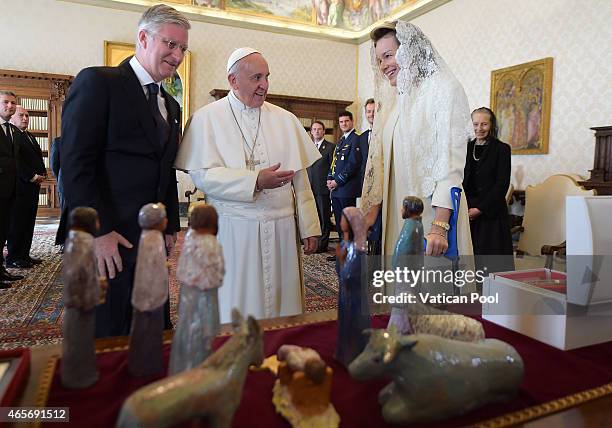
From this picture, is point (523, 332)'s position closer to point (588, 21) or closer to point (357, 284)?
point (357, 284)

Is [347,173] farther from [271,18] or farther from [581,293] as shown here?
[271,18]

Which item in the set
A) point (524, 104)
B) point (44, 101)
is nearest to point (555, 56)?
point (524, 104)

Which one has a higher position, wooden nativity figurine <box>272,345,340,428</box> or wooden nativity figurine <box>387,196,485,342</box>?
wooden nativity figurine <box>387,196,485,342</box>

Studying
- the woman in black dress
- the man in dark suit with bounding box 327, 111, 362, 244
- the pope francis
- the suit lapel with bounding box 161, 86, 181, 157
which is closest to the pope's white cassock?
the pope francis

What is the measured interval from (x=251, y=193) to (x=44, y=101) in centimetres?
957

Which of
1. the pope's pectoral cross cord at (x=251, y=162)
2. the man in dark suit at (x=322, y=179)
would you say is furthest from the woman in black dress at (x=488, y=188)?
the man in dark suit at (x=322, y=179)

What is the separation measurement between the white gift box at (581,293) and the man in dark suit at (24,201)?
6.32 meters

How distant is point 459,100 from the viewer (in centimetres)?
211

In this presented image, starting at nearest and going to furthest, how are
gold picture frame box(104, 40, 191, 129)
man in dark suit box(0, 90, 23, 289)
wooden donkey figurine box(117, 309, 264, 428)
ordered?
wooden donkey figurine box(117, 309, 264, 428)
man in dark suit box(0, 90, 23, 289)
gold picture frame box(104, 40, 191, 129)

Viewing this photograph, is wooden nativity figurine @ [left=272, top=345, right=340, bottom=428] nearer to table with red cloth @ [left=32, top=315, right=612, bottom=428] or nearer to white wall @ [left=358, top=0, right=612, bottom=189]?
table with red cloth @ [left=32, top=315, right=612, bottom=428]

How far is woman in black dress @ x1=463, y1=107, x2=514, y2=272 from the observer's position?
4.30m

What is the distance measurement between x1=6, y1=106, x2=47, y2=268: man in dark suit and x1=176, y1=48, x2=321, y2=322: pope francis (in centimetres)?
479

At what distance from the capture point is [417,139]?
86.2 inches

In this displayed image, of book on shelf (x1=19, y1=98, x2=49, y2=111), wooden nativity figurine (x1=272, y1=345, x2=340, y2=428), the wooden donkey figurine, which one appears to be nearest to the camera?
the wooden donkey figurine
